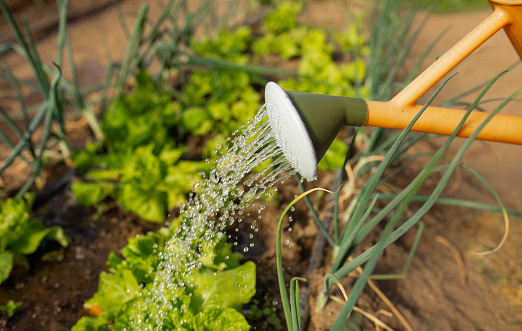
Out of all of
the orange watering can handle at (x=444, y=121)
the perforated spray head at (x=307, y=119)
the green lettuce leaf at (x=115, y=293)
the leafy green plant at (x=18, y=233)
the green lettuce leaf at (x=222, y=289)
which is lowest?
the green lettuce leaf at (x=222, y=289)

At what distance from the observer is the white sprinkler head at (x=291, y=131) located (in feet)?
2.12

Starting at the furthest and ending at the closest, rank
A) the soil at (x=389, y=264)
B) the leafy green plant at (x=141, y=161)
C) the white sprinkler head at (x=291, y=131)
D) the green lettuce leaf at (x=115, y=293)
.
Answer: the leafy green plant at (x=141, y=161), the soil at (x=389, y=264), the green lettuce leaf at (x=115, y=293), the white sprinkler head at (x=291, y=131)

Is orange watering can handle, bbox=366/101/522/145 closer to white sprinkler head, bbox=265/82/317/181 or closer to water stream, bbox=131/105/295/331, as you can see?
white sprinkler head, bbox=265/82/317/181

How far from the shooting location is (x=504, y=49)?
2.97 meters

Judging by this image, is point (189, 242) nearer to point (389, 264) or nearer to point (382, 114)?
point (382, 114)

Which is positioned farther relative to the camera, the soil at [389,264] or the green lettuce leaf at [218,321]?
the soil at [389,264]

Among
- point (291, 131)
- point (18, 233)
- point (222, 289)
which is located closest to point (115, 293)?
point (222, 289)

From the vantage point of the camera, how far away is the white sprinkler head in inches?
25.5

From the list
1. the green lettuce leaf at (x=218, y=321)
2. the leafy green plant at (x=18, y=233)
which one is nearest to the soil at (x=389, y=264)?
the leafy green plant at (x=18, y=233)

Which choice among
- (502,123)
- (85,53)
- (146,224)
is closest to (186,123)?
(146,224)

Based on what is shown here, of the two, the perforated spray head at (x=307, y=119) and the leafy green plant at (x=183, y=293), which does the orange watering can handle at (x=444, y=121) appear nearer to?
the perforated spray head at (x=307, y=119)

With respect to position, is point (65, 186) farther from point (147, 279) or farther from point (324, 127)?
point (324, 127)

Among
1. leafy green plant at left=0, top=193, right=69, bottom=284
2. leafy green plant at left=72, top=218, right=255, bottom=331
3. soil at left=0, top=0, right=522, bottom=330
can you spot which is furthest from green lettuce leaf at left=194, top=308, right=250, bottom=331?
leafy green plant at left=0, top=193, right=69, bottom=284

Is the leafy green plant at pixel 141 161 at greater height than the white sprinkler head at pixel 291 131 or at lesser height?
lesser
